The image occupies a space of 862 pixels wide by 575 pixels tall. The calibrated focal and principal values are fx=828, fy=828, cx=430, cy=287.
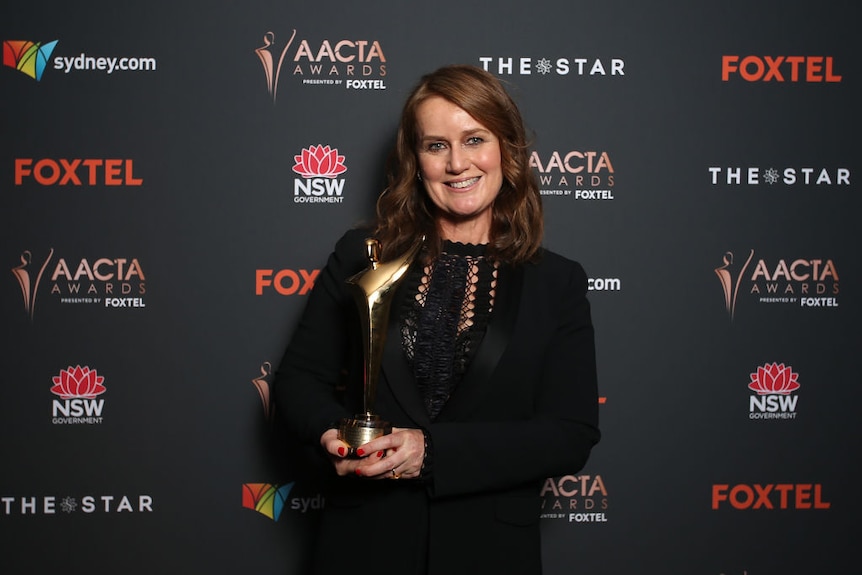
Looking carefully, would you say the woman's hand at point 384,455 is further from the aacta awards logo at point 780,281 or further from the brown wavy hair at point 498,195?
the aacta awards logo at point 780,281

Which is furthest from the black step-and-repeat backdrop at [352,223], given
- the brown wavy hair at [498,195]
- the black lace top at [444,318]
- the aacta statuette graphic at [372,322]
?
the aacta statuette graphic at [372,322]

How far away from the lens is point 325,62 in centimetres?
200

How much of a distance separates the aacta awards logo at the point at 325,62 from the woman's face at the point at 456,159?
560mm

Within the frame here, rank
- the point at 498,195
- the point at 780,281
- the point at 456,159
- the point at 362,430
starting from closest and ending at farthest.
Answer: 1. the point at 362,430
2. the point at 456,159
3. the point at 498,195
4. the point at 780,281

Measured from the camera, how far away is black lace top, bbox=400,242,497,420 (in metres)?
1.41

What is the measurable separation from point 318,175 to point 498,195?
0.61 m

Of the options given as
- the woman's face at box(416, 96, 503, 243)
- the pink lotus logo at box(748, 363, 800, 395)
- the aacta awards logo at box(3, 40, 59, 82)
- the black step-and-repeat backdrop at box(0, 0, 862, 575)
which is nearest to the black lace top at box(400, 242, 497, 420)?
the woman's face at box(416, 96, 503, 243)

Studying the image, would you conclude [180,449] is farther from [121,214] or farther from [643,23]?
[643,23]

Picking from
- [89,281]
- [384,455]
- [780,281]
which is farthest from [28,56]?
[780,281]

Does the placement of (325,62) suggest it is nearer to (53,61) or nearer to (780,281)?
(53,61)

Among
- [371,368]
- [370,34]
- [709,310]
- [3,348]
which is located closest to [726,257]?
[709,310]

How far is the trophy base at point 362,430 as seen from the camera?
4.00 ft

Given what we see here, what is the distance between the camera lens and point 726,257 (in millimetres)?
2078

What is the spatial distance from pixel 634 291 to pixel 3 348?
1541 mm
